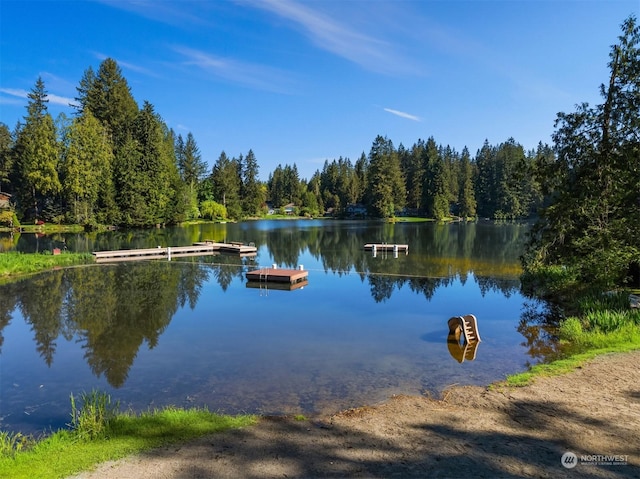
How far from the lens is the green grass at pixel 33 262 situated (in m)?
25.2

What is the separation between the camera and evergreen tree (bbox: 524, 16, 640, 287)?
53.6 ft

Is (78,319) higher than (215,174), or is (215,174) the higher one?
(215,174)

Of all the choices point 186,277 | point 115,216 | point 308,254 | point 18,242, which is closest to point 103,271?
point 186,277

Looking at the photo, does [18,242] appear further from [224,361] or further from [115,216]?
[224,361]

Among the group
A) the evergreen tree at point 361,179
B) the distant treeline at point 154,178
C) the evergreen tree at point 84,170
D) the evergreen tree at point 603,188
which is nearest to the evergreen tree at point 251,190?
the distant treeline at point 154,178

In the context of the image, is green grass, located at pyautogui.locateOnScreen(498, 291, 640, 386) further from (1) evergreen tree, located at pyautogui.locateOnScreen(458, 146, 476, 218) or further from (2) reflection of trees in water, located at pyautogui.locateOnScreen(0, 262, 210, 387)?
(1) evergreen tree, located at pyautogui.locateOnScreen(458, 146, 476, 218)

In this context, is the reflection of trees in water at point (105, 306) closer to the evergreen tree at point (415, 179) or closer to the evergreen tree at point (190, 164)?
the evergreen tree at point (190, 164)

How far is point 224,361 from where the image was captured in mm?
12195

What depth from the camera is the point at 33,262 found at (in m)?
27.3

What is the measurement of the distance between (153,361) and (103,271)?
17977 millimetres

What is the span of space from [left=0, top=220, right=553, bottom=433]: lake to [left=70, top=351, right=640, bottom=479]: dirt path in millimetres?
1688

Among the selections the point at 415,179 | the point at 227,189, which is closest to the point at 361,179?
the point at 415,179

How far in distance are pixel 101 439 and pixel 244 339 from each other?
7.54m

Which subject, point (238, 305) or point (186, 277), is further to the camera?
A: point (186, 277)
